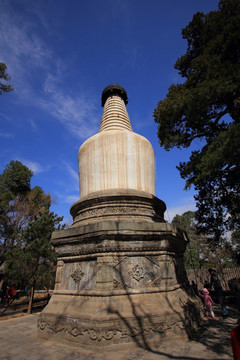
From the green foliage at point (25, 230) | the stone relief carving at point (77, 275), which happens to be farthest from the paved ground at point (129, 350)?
the green foliage at point (25, 230)

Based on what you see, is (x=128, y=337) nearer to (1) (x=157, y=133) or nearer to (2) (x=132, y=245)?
(2) (x=132, y=245)

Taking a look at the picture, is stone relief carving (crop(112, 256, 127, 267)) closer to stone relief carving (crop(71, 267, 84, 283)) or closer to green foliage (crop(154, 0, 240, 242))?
stone relief carving (crop(71, 267, 84, 283))

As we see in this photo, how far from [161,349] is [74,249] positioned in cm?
326

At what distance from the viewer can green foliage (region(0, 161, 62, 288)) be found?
1192cm

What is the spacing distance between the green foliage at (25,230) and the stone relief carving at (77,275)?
5975 mm

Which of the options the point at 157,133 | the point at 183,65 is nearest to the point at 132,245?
the point at 157,133

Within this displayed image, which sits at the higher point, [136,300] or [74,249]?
[74,249]

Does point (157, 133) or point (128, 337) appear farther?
point (157, 133)

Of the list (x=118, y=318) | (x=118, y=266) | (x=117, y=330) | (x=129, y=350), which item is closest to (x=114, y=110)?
(x=118, y=266)

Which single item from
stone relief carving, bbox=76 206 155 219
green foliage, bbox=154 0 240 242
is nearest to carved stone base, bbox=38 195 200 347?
stone relief carving, bbox=76 206 155 219

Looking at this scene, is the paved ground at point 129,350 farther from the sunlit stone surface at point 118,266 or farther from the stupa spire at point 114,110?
the stupa spire at point 114,110

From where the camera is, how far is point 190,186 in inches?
273

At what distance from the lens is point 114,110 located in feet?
33.8

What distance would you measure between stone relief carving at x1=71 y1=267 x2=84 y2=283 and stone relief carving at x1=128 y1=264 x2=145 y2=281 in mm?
1416
